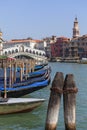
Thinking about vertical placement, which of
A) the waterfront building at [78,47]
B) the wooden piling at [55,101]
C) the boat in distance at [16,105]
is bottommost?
the waterfront building at [78,47]

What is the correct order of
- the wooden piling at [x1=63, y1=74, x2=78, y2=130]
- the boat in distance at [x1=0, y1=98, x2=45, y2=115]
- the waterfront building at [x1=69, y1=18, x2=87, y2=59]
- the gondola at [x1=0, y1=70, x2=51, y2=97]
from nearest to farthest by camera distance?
the wooden piling at [x1=63, y1=74, x2=78, y2=130], the boat in distance at [x1=0, y1=98, x2=45, y2=115], the gondola at [x1=0, y1=70, x2=51, y2=97], the waterfront building at [x1=69, y1=18, x2=87, y2=59]

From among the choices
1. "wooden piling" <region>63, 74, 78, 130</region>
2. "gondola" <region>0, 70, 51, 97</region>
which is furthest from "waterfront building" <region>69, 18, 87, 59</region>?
"wooden piling" <region>63, 74, 78, 130</region>

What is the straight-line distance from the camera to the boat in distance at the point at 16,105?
29.6 feet

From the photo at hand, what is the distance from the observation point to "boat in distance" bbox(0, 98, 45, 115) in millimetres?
9027

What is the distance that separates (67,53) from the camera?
85.1 metres

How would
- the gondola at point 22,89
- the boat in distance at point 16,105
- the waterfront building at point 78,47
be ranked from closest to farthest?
the boat in distance at point 16,105 → the gondola at point 22,89 → the waterfront building at point 78,47

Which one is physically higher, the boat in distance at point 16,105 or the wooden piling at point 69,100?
the wooden piling at point 69,100

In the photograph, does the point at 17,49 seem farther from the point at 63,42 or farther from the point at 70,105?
the point at 70,105

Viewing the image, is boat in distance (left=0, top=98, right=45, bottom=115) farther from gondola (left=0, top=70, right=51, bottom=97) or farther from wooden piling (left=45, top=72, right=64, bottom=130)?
wooden piling (left=45, top=72, right=64, bottom=130)

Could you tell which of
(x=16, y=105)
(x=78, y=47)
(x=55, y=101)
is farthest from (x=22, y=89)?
(x=78, y=47)

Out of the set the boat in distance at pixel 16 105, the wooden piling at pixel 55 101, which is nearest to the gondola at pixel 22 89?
the boat in distance at pixel 16 105

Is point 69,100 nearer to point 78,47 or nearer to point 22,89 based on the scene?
point 22,89

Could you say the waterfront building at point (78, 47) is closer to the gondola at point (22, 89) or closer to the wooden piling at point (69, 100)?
the gondola at point (22, 89)

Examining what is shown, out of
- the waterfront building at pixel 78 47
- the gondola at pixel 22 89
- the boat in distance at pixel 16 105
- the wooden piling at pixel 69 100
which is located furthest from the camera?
the waterfront building at pixel 78 47
